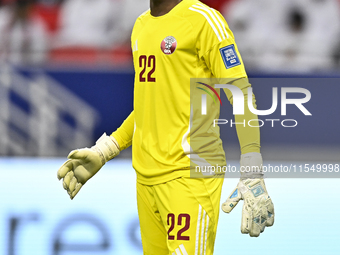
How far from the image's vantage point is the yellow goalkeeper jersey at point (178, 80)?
1.90 meters

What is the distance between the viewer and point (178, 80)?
1968mm

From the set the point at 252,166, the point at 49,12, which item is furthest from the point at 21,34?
the point at 252,166

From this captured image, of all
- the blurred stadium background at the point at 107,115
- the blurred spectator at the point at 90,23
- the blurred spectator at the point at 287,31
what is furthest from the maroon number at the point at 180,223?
the blurred spectator at the point at 90,23

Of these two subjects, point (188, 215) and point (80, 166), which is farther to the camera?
point (80, 166)

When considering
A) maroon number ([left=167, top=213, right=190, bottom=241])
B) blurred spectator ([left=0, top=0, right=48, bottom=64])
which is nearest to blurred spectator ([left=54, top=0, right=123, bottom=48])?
blurred spectator ([left=0, top=0, right=48, bottom=64])

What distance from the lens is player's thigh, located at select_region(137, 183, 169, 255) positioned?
6.70 ft

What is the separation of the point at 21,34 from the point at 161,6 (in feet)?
18.6

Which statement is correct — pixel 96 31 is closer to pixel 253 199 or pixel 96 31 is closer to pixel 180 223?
pixel 180 223

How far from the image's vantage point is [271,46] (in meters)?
7.36

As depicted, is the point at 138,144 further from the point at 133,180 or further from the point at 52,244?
the point at 133,180

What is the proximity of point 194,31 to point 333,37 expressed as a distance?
6045mm

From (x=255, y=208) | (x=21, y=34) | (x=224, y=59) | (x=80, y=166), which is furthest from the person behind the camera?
(x=21, y=34)

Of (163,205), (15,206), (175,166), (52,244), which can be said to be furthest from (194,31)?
(15,206)

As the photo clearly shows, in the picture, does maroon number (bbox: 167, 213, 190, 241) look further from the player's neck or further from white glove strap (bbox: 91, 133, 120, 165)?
the player's neck
